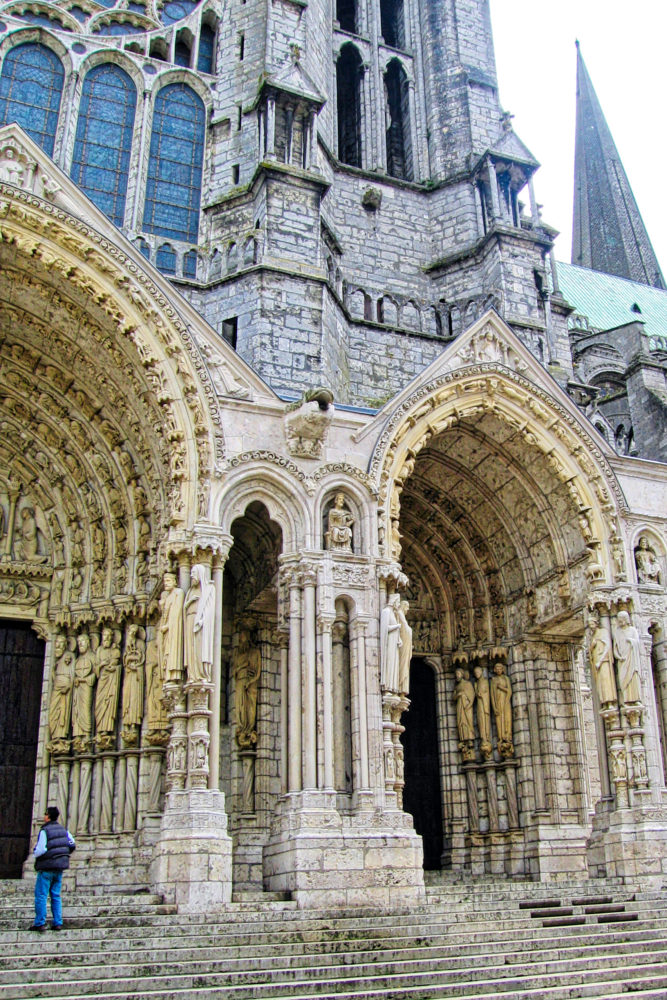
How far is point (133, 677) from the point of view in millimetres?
11883

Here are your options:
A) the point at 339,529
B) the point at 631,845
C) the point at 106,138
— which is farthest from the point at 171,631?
the point at 106,138

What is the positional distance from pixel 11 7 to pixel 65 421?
328 inches

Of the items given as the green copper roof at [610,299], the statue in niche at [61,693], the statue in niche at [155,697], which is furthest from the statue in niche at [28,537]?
the green copper roof at [610,299]

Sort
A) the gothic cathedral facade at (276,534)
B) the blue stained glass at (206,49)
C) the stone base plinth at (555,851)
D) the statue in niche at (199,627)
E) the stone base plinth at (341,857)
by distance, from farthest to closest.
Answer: the blue stained glass at (206,49) < the stone base plinth at (555,851) < the gothic cathedral facade at (276,534) < the statue in niche at (199,627) < the stone base plinth at (341,857)

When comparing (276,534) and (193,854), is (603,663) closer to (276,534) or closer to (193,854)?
(276,534)

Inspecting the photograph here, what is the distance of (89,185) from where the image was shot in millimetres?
15930

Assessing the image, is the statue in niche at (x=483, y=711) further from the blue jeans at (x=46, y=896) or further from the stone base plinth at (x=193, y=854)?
the blue jeans at (x=46, y=896)

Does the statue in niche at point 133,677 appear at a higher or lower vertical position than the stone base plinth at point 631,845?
higher

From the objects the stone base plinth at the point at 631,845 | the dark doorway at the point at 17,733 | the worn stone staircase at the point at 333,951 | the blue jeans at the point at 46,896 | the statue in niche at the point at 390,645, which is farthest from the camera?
the dark doorway at the point at 17,733

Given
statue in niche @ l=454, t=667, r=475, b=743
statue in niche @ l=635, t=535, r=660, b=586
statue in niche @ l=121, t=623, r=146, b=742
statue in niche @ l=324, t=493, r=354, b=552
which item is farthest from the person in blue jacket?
statue in niche @ l=635, t=535, r=660, b=586

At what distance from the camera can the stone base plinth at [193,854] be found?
914 centimetres

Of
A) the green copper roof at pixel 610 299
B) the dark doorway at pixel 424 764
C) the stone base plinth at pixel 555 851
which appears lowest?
the stone base plinth at pixel 555 851

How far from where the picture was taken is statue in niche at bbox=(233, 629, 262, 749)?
1197cm

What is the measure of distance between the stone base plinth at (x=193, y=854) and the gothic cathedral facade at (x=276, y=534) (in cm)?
3
